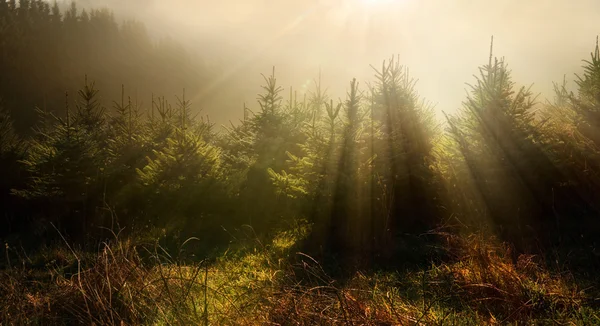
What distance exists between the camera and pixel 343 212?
12.2 metres

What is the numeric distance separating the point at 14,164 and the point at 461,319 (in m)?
22.6

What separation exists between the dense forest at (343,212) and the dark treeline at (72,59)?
5797cm

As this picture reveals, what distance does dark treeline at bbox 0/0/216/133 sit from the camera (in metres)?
79.4

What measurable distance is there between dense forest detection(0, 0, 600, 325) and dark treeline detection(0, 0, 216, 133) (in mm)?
57966

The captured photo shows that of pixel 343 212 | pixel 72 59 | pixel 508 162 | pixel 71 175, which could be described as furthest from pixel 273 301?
pixel 72 59

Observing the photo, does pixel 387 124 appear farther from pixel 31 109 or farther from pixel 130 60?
pixel 130 60

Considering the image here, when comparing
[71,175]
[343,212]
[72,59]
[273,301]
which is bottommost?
[343,212]

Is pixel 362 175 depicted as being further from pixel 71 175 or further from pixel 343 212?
pixel 71 175

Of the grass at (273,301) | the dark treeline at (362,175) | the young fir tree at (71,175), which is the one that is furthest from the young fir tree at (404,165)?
the young fir tree at (71,175)

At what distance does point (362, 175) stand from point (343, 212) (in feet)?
4.52

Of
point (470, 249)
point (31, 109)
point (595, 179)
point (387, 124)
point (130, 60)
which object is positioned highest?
point (130, 60)

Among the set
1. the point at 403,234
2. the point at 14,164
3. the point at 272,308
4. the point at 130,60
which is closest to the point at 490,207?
the point at 403,234

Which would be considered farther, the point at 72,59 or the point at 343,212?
the point at 72,59

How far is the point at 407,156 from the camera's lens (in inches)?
474
